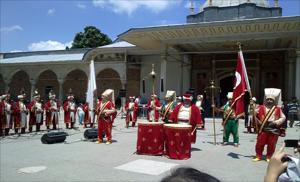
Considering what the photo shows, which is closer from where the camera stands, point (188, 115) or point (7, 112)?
point (188, 115)

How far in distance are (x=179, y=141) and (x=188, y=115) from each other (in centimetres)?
116

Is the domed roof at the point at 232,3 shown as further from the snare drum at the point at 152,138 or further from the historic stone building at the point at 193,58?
the snare drum at the point at 152,138

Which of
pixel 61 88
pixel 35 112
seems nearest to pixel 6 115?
pixel 35 112

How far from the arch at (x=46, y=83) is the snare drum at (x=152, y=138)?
2604cm

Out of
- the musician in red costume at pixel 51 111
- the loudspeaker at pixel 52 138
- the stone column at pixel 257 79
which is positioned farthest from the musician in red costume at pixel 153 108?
the stone column at pixel 257 79

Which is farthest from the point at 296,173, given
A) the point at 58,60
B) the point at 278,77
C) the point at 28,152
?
the point at 58,60

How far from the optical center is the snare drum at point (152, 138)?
9.29 metres

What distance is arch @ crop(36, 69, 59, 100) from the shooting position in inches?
1337

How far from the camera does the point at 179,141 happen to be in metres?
8.77

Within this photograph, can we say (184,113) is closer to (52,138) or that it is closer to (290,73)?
(52,138)

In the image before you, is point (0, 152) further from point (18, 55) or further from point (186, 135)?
point (18, 55)

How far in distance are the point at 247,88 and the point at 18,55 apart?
33.1m

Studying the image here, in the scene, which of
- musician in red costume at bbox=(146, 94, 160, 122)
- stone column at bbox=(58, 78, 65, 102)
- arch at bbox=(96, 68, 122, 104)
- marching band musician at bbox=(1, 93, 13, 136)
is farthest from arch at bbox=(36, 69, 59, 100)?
musician in red costume at bbox=(146, 94, 160, 122)

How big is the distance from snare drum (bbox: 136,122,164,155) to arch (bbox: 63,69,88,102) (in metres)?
23.9
